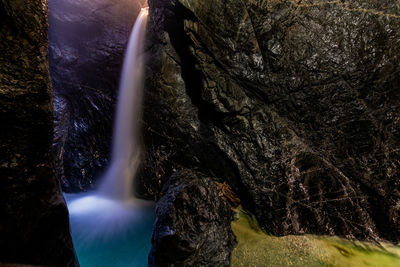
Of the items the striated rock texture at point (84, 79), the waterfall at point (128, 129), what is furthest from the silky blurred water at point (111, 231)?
the striated rock texture at point (84, 79)

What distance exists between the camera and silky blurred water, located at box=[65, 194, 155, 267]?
3629mm

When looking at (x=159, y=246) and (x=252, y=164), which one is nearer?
(x=159, y=246)

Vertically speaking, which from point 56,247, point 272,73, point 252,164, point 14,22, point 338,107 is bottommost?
point 56,247

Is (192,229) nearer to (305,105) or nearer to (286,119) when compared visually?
(286,119)

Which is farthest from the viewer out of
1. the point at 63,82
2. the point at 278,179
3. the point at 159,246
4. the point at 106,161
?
the point at 63,82

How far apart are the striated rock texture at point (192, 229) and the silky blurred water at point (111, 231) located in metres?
1.04

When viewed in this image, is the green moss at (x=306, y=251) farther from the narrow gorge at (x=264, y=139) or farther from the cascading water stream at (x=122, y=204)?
the cascading water stream at (x=122, y=204)

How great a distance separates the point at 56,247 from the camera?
6.80 feet

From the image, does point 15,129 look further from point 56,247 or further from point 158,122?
point 158,122

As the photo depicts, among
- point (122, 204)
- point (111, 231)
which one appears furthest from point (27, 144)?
point (122, 204)

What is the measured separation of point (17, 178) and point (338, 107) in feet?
18.2

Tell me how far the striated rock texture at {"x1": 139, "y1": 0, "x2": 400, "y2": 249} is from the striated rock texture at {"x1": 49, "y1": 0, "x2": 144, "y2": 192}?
13.3 ft

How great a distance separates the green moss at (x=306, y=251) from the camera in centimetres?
318

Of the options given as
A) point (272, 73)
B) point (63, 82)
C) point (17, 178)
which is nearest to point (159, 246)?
point (17, 178)
